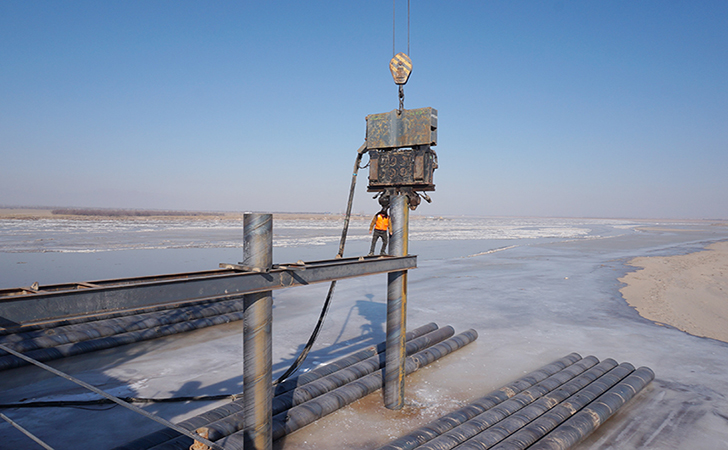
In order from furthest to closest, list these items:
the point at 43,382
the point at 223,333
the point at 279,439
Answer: the point at 223,333 < the point at 43,382 < the point at 279,439

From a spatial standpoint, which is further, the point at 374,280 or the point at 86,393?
the point at 374,280

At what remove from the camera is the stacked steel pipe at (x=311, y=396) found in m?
4.81

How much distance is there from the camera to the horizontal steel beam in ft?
8.50

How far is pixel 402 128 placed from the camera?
20.9ft

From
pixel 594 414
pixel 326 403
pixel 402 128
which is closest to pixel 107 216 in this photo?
pixel 326 403

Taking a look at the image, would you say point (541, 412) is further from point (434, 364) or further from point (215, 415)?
point (215, 415)

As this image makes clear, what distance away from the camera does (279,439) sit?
541 centimetres

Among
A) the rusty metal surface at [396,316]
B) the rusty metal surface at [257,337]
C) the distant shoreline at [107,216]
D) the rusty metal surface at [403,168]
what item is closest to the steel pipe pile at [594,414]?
the rusty metal surface at [396,316]

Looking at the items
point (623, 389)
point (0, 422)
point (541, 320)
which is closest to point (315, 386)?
point (0, 422)

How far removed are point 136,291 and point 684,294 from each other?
17858 mm

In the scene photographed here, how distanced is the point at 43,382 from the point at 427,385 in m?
6.41

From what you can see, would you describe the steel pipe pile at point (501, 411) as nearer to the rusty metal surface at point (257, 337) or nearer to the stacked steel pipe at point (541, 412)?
the stacked steel pipe at point (541, 412)

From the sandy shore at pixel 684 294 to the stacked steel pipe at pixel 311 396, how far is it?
7.11 metres

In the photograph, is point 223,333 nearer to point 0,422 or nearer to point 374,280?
point 0,422
